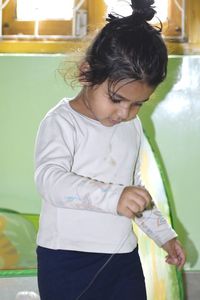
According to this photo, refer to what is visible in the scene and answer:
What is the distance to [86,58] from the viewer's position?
2.65 ft

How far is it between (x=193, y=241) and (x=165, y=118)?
35 cm

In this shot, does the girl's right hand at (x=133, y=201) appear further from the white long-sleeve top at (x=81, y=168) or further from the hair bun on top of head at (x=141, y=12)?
the hair bun on top of head at (x=141, y=12)

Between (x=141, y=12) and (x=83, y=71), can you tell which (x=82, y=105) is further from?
(x=141, y=12)

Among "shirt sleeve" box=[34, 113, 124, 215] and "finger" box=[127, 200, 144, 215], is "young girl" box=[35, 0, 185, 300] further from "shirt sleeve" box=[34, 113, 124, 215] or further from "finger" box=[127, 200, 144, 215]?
"finger" box=[127, 200, 144, 215]

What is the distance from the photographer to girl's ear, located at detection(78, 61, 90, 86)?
0.80 meters

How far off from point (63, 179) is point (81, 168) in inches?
4.1

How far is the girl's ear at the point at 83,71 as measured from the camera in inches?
31.5

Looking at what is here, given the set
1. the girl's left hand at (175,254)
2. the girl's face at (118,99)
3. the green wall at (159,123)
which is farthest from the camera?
the green wall at (159,123)

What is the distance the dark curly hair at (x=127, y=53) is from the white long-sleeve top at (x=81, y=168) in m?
0.08

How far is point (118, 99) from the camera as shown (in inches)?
29.4

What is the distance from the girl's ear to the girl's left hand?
1.01 ft

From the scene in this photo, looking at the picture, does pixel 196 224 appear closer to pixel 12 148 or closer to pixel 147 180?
pixel 147 180

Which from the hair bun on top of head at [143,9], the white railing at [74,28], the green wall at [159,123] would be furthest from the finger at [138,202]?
the white railing at [74,28]

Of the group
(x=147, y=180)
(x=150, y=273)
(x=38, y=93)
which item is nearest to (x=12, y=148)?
(x=38, y=93)
